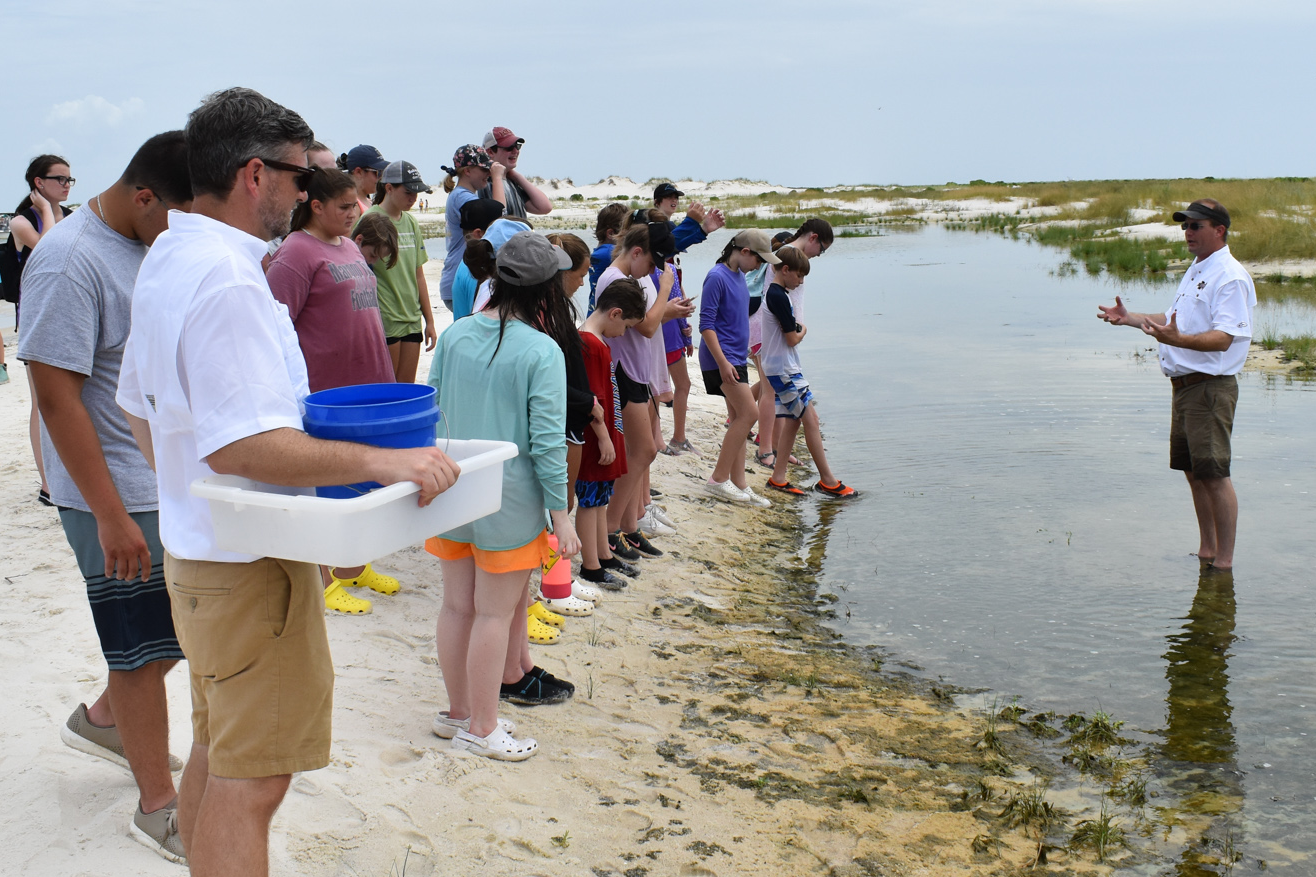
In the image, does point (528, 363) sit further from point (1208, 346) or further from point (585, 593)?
point (1208, 346)

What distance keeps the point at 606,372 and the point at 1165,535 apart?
177 inches

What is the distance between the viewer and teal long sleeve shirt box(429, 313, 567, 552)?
3.53 meters

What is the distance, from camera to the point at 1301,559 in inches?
261

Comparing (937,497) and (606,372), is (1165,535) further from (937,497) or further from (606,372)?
(606,372)

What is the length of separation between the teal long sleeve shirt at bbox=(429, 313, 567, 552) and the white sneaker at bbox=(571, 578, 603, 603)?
1.81 m

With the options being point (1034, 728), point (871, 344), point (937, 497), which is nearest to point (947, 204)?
A: point (871, 344)

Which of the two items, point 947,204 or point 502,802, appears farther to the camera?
point 947,204

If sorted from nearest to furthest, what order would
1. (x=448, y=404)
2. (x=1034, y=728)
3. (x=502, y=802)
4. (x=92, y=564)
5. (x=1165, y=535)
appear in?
(x=92, y=564) < (x=502, y=802) < (x=448, y=404) < (x=1034, y=728) < (x=1165, y=535)

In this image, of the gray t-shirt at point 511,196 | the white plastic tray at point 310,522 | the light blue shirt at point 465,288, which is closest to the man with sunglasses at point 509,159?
the gray t-shirt at point 511,196

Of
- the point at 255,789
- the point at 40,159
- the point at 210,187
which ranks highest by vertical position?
the point at 40,159

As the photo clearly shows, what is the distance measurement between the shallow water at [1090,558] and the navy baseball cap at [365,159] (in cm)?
385

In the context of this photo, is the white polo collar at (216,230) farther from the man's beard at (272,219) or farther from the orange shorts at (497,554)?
the orange shorts at (497,554)

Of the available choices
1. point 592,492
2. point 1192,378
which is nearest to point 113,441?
point 592,492

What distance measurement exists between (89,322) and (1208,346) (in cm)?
583
